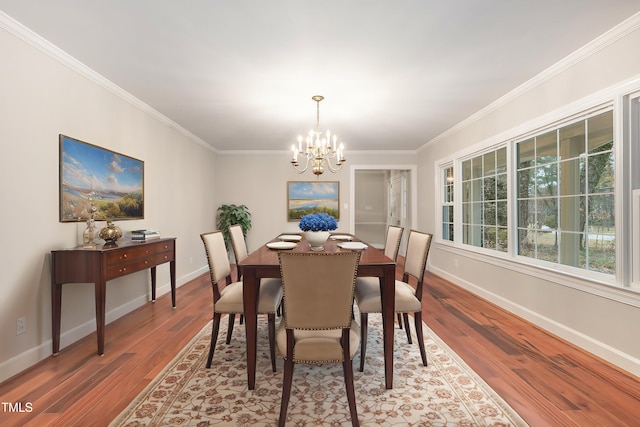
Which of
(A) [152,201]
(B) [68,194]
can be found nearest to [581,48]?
(B) [68,194]

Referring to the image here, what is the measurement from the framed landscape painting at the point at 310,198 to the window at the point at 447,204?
6.82ft

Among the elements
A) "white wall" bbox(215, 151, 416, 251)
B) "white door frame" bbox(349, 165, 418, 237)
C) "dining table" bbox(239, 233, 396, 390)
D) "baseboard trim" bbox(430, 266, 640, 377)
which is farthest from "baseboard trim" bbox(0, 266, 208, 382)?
"baseboard trim" bbox(430, 266, 640, 377)

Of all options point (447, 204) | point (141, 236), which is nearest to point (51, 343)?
point (141, 236)

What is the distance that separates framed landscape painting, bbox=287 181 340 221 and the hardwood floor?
344 centimetres

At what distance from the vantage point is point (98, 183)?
121 inches

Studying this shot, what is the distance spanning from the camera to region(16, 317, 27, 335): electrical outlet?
2.25 metres

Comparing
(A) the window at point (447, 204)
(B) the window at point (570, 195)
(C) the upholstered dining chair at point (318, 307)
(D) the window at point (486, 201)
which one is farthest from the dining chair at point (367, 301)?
(A) the window at point (447, 204)

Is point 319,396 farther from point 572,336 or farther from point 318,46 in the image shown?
point 318,46

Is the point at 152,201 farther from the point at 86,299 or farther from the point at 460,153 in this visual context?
the point at 460,153

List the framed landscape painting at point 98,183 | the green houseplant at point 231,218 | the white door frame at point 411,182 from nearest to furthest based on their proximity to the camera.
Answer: the framed landscape painting at point 98,183
the green houseplant at point 231,218
the white door frame at point 411,182

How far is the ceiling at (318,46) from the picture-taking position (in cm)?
205

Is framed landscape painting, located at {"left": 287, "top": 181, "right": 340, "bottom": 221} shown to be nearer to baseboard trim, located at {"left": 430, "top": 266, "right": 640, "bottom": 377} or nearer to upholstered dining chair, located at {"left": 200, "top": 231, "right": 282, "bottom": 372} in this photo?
baseboard trim, located at {"left": 430, "top": 266, "right": 640, "bottom": 377}

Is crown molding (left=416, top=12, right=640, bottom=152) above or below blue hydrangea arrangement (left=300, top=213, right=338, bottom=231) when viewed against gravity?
above

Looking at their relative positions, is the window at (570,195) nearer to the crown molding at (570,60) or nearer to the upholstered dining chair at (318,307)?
the crown molding at (570,60)
